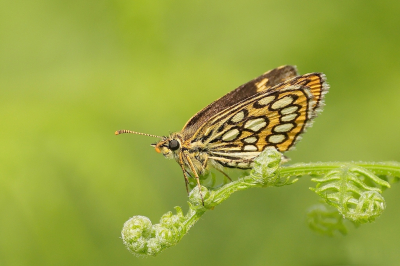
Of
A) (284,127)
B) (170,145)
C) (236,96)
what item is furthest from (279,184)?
(236,96)

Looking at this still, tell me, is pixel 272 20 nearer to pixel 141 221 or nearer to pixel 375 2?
pixel 375 2

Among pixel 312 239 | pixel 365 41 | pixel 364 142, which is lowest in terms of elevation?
pixel 312 239

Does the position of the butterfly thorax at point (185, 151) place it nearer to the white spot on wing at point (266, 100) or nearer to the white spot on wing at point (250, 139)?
the white spot on wing at point (250, 139)

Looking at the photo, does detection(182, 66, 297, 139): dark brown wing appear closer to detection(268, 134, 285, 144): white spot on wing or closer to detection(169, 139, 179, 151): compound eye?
detection(169, 139, 179, 151): compound eye

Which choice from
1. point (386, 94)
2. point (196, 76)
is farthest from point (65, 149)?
point (386, 94)

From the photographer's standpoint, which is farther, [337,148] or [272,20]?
[272,20]

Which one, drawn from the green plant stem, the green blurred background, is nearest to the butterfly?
the green plant stem

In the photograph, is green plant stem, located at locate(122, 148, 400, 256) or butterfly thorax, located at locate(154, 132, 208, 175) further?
butterfly thorax, located at locate(154, 132, 208, 175)
